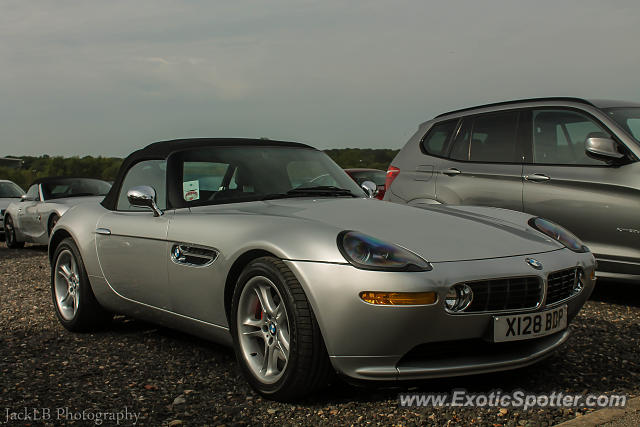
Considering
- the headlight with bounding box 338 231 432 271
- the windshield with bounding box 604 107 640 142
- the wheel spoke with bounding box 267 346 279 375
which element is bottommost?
the wheel spoke with bounding box 267 346 279 375

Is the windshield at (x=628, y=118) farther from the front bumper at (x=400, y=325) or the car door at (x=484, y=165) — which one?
the front bumper at (x=400, y=325)

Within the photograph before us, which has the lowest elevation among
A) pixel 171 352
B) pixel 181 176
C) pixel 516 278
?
pixel 171 352

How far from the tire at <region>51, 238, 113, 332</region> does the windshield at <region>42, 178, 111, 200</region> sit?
665 cm

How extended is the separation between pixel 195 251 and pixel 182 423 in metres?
1.03

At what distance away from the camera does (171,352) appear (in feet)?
14.3

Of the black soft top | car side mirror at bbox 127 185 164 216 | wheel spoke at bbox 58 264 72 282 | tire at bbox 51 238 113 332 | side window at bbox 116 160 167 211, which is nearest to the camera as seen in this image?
car side mirror at bbox 127 185 164 216

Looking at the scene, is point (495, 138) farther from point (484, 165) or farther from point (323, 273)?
point (323, 273)

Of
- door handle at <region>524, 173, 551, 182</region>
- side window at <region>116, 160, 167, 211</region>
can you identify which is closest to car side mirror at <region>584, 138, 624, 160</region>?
Answer: door handle at <region>524, 173, 551, 182</region>

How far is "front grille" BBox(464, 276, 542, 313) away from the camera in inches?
120

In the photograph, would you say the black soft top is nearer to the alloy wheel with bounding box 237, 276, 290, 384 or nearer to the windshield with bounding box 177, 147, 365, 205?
the windshield with bounding box 177, 147, 365, 205

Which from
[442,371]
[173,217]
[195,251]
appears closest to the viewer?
[442,371]

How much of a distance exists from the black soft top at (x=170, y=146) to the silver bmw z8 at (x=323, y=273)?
0.11ft

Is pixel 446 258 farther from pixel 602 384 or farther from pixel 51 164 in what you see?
pixel 51 164

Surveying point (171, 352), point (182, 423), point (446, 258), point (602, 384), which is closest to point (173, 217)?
point (171, 352)
